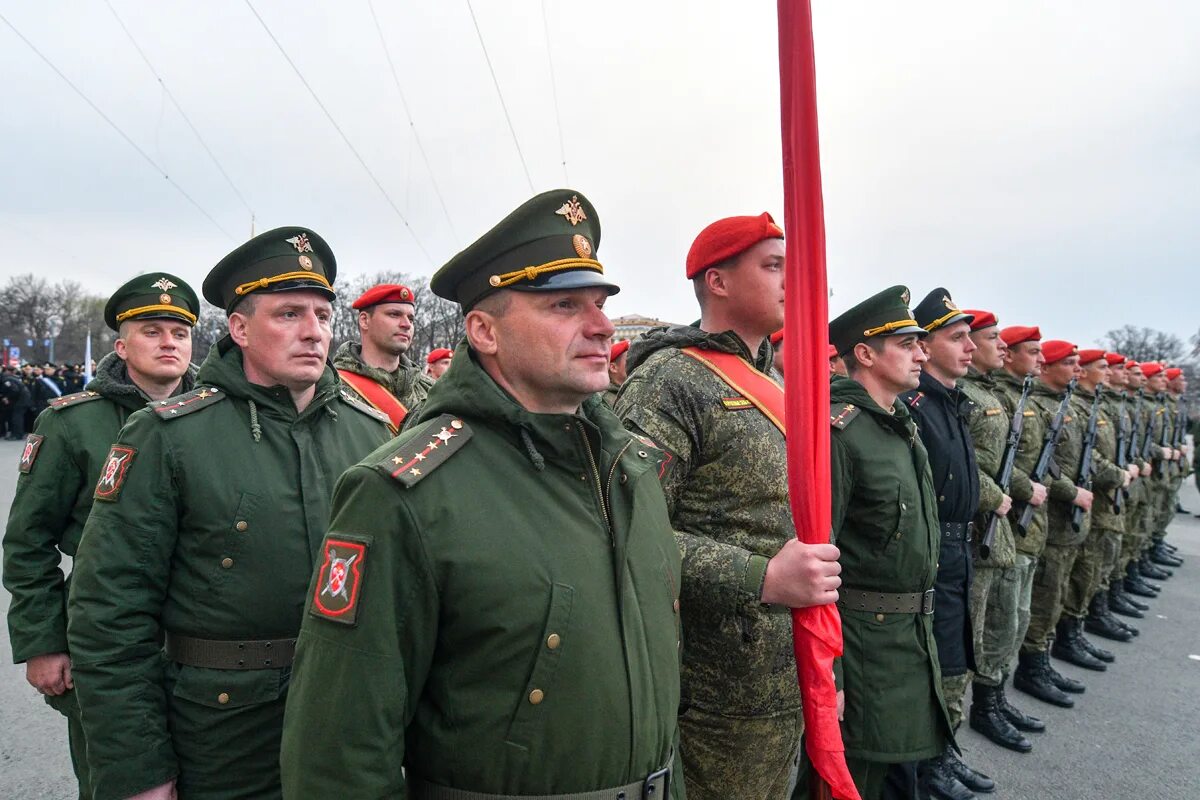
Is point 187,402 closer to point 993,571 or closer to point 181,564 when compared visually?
point 181,564

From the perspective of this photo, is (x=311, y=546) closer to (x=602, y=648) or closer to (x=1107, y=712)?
(x=602, y=648)

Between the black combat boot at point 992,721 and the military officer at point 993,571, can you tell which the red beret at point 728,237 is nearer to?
the military officer at point 993,571

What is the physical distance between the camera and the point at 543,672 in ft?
5.13

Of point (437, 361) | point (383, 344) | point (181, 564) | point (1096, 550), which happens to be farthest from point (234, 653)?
point (437, 361)

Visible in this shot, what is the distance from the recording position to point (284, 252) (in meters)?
2.86

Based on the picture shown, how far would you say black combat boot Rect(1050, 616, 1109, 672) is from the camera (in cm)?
702

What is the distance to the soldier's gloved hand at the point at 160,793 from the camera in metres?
2.20

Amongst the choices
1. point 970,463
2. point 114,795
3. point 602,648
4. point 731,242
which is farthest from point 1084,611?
point 114,795

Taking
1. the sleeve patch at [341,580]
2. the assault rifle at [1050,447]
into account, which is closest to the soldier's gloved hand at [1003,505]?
the assault rifle at [1050,447]

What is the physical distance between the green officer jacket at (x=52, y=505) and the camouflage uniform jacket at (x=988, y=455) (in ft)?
15.6

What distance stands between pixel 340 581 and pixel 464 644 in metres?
0.28

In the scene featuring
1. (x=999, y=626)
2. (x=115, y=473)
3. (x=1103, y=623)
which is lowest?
(x=1103, y=623)

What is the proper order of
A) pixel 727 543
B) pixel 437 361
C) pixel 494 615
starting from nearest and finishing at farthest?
pixel 494 615, pixel 727 543, pixel 437 361

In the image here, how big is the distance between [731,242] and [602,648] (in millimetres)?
1868
